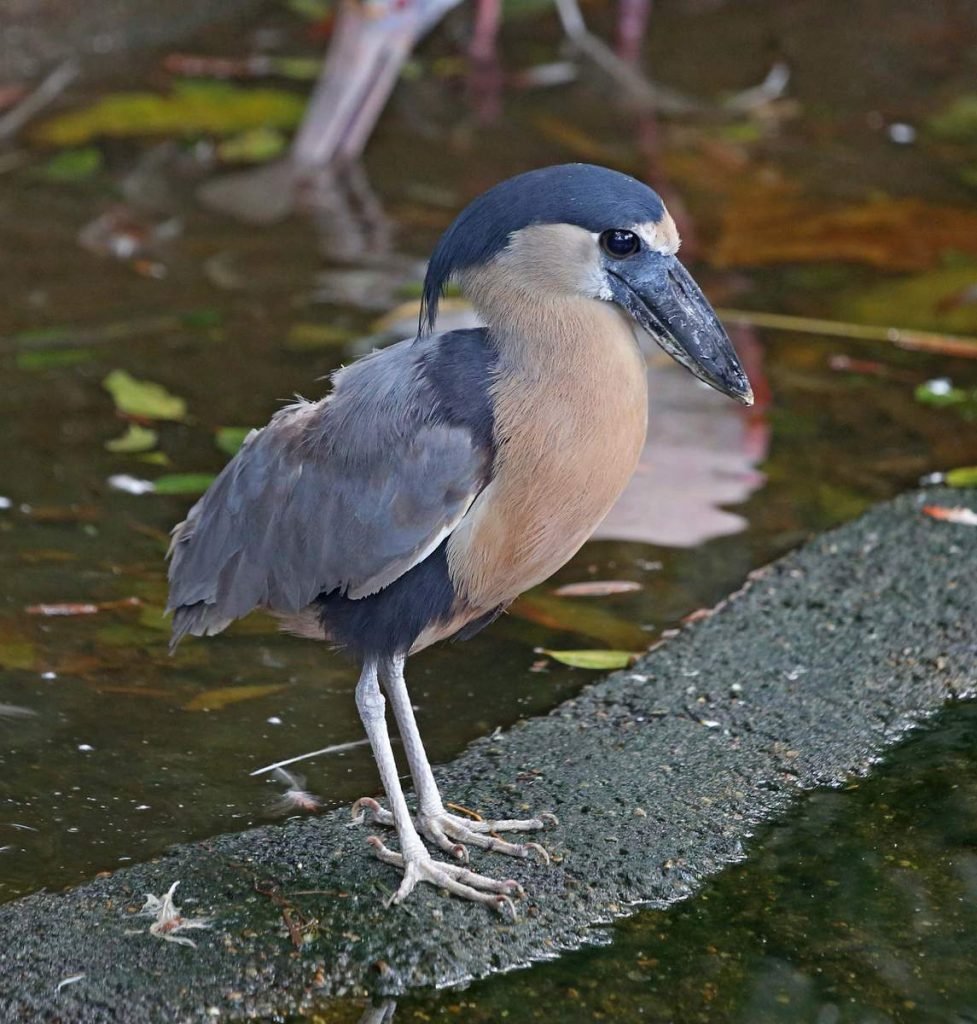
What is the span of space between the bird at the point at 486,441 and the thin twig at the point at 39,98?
5.64 m

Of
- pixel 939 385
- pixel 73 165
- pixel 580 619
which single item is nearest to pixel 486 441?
pixel 580 619

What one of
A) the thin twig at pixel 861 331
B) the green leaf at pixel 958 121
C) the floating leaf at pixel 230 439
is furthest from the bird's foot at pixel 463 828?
the green leaf at pixel 958 121

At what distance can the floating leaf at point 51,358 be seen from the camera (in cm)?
642

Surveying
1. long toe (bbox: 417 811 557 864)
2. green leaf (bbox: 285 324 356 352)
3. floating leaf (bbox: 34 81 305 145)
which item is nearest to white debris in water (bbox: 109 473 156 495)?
green leaf (bbox: 285 324 356 352)

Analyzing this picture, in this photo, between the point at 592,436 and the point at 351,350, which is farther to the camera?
the point at 351,350

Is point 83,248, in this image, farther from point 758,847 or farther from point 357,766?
point 758,847

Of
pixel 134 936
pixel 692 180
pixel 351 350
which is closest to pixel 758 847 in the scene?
pixel 134 936

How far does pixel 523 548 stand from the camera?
3.67 metres

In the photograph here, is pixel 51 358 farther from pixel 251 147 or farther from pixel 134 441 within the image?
pixel 251 147

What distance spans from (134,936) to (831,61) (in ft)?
26.7

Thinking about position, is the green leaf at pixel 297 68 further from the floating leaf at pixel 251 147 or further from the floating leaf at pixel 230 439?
the floating leaf at pixel 230 439

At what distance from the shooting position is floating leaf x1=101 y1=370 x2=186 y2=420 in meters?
6.11

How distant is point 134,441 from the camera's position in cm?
591

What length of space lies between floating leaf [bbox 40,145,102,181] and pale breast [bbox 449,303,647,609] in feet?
17.2
